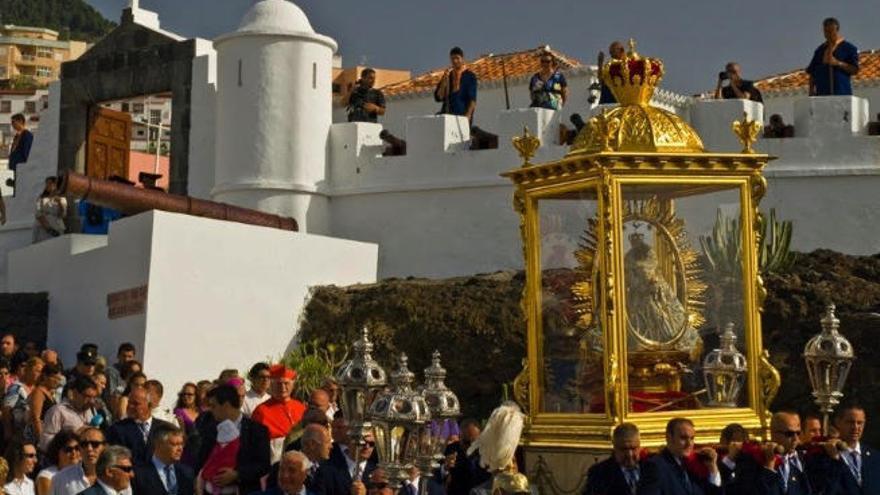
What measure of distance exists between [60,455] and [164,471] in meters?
0.88

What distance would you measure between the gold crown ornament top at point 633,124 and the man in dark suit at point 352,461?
2.41 metres

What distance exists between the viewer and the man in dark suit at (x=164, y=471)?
1076 cm

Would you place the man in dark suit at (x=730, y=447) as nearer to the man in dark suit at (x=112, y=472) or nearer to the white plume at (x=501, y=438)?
the white plume at (x=501, y=438)

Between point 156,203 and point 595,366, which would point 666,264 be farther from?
point 156,203

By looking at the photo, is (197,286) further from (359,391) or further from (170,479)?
(359,391)

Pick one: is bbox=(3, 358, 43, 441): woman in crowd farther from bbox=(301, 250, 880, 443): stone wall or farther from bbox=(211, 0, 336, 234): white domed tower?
bbox=(211, 0, 336, 234): white domed tower

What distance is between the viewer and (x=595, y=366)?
11.6 metres

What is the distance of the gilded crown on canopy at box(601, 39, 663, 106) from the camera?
475 inches

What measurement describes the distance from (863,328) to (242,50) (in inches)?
386

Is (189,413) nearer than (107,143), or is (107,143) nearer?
(189,413)

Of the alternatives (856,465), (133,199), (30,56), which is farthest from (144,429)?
(30,56)

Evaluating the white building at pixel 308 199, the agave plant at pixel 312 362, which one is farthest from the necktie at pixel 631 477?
the white building at pixel 308 199

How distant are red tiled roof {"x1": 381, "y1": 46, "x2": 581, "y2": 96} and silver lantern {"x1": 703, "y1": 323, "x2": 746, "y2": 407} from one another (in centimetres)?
1918

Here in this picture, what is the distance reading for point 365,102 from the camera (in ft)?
81.2
